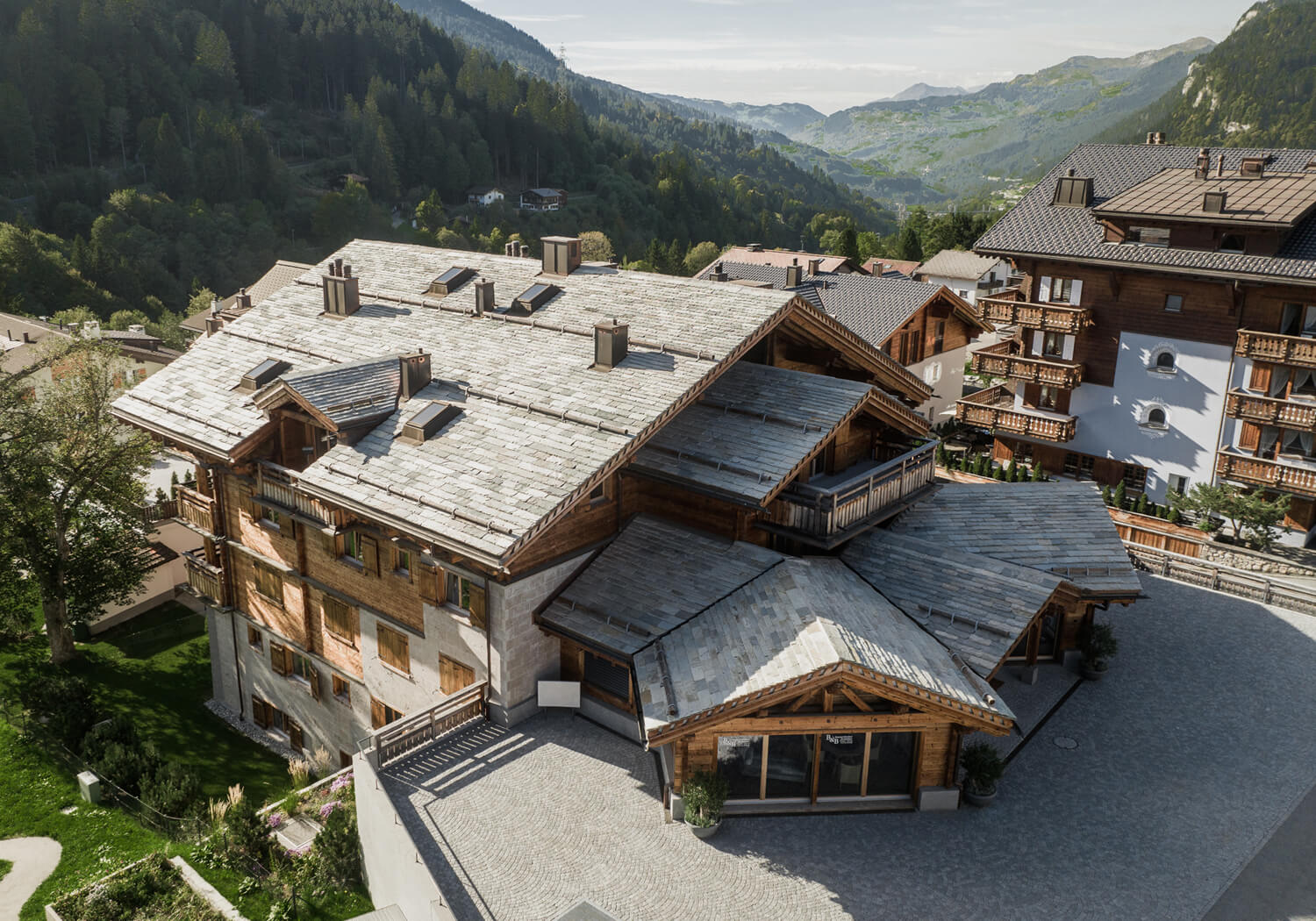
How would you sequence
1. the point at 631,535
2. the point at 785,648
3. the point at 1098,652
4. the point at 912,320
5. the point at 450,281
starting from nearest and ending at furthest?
the point at 785,648 < the point at 631,535 < the point at 1098,652 < the point at 450,281 < the point at 912,320

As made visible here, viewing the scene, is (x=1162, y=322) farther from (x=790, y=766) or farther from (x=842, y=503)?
(x=790, y=766)

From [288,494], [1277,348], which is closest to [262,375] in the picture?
[288,494]

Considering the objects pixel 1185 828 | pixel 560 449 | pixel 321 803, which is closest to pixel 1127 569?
pixel 1185 828

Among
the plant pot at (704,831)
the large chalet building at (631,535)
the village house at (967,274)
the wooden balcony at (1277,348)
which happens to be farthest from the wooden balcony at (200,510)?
the village house at (967,274)

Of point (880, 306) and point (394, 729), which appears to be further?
point (880, 306)

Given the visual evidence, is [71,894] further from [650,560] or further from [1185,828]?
[1185,828]

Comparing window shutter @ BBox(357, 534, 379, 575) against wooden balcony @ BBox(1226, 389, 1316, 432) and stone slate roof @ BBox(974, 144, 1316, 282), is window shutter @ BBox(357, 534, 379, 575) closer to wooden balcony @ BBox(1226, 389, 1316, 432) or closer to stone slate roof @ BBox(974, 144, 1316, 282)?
stone slate roof @ BBox(974, 144, 1316, 282)

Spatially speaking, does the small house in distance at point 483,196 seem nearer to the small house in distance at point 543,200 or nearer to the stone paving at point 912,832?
the small house in distance at point 543,200
